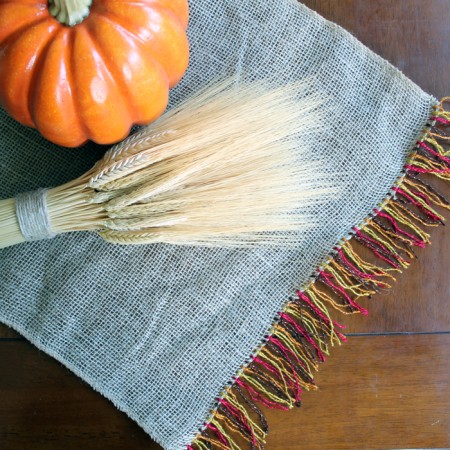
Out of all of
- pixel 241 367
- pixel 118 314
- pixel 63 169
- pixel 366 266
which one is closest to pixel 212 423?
pixel 241 367

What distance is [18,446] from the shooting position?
89 centimetres

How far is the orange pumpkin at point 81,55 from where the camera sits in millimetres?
691

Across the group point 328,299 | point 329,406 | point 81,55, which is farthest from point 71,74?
point 329,406

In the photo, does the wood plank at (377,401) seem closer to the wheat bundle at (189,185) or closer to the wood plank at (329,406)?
the wood plank at (329,406)

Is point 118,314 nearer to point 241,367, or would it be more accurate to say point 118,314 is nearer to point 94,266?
point 94,266

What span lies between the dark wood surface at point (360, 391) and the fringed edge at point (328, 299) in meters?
0.02

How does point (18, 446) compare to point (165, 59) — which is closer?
point (165, 59)

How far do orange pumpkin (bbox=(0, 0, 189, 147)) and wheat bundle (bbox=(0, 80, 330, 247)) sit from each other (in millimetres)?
87

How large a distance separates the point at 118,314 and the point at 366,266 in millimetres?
389

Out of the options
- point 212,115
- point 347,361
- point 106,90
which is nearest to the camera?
point 106,90

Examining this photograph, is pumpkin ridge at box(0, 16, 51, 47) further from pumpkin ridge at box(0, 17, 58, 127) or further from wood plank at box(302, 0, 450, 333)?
wood plank at box(302, 0, 450, 333)

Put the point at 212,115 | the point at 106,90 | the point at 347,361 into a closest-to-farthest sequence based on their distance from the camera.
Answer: the point at 106,90 → the point at 212,115 → the point at 347,361

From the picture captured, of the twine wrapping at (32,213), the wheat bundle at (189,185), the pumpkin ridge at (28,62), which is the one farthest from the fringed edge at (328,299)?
the pumpkin ridge at (28,62)

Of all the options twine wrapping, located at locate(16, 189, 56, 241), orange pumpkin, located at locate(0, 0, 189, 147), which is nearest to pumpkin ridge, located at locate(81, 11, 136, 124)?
orange pumpkin, located at locate(0, 0, 189, 147)
